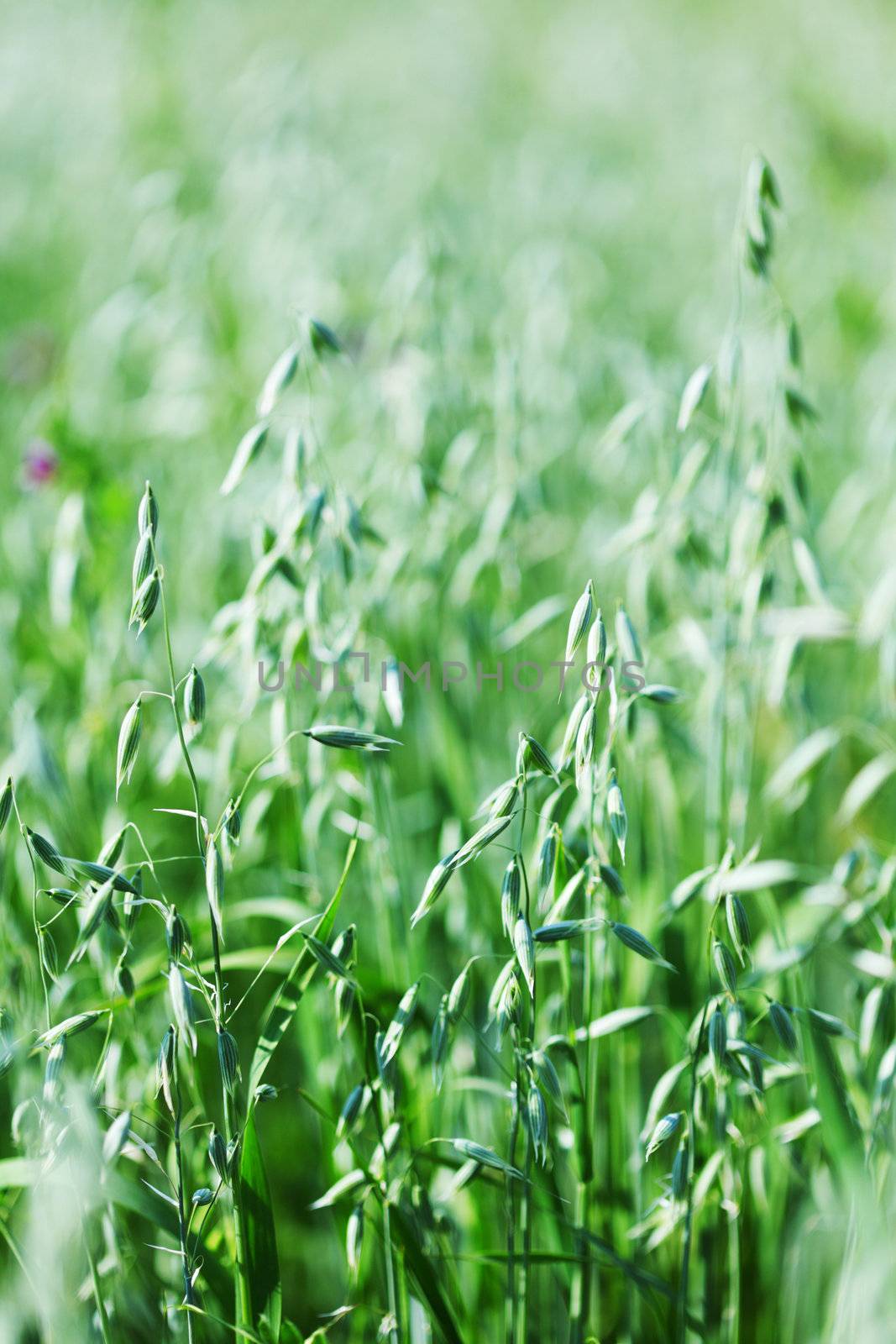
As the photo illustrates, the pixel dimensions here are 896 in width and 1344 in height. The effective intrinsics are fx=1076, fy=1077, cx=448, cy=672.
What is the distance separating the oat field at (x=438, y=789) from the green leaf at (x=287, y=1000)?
1 centimetres

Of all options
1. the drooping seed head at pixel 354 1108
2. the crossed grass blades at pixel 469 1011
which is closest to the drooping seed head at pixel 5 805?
the crossed grass blades at pixel 469 1011

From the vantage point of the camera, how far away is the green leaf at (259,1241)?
2.77ft

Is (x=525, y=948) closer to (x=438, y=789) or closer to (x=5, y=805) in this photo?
(x=5, y=805)

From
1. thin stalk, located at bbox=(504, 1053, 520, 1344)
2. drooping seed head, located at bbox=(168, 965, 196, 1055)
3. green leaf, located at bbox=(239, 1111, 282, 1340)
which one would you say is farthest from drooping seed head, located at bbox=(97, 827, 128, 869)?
thin stalk, located at bbox=(504, 1053, 520, 1344)

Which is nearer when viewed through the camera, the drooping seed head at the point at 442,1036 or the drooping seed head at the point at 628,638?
the drooping seed head at the point at 442,1036

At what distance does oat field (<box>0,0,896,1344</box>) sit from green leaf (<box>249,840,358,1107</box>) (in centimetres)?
1

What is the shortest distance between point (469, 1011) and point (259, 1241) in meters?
0.55

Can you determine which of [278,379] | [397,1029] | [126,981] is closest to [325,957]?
[397,1029]

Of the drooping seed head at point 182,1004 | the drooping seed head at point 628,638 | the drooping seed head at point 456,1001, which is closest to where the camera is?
the drooping seed head at point 182,1004

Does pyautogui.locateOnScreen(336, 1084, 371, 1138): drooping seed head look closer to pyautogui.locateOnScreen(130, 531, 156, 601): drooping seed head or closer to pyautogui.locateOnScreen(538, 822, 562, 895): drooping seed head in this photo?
pyautogui.locateOnScreen(538, 822, 562, 895): drooping seed head

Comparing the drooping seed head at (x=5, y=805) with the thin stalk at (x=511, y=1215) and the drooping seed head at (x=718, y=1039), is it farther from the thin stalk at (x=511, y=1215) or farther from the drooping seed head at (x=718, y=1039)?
the drooping seed head at (x=718, y=1039)

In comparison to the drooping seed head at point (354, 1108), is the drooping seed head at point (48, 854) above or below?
above

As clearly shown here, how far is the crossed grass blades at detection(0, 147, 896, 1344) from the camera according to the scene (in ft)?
2.62

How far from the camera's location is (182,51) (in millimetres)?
5574
